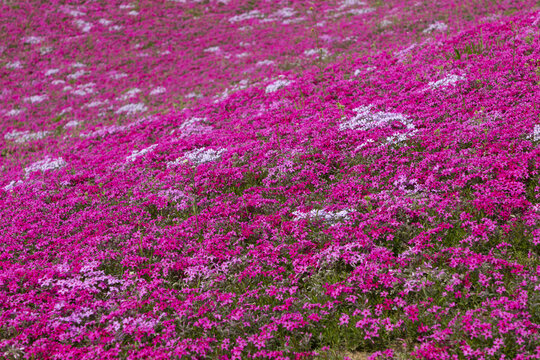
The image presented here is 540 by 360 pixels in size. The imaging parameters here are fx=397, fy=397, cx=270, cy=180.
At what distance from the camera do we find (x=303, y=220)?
359 inches

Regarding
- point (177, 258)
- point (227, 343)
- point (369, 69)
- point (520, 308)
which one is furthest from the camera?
point (369, 69)

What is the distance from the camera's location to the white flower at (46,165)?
18312 mm

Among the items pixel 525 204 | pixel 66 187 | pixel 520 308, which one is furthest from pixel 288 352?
pixel 66 187

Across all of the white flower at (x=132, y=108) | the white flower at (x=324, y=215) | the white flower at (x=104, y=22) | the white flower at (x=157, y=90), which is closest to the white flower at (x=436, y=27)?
the white flower at (x=157, y=90)

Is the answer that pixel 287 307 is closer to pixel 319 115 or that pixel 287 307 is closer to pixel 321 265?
pixel 321 265

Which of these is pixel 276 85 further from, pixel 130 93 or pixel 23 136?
pixel 23 136

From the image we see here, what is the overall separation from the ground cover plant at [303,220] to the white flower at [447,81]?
0.08 metres

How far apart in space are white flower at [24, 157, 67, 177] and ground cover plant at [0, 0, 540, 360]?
12cm

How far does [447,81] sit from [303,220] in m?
9.61

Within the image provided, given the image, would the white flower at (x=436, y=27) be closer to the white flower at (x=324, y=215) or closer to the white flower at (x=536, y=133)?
the white flower at (x=536, y=133)

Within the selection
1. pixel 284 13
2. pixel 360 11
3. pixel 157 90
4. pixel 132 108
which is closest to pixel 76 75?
pixel 157 90

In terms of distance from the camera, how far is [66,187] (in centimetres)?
1521

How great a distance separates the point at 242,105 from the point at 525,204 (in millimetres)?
15205

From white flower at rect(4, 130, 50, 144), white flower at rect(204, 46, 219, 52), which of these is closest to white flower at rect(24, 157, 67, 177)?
white flower at rect(4, 130, 50, 144)
